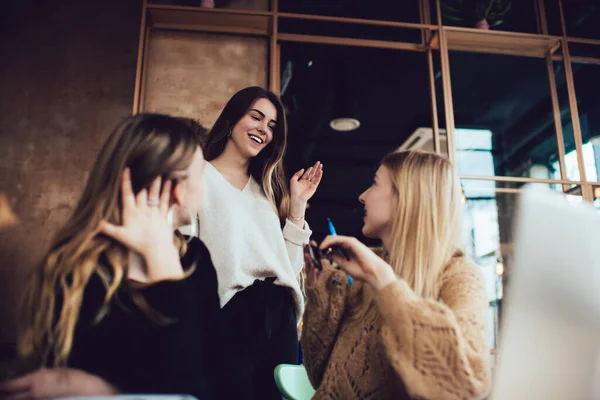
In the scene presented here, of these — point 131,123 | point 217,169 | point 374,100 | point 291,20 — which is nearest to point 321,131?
point 374,100

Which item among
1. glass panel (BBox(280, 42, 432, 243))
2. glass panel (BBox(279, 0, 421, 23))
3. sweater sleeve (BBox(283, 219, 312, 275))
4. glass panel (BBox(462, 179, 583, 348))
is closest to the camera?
sweater sleeve (BBox(283, 219, 312, 275))

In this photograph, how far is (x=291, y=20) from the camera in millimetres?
3264

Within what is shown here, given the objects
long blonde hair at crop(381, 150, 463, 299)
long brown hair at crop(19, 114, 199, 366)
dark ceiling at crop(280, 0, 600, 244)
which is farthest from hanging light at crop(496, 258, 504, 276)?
long brown hair at crop(19, 114, 199, 366)

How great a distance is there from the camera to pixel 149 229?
3.21 feet

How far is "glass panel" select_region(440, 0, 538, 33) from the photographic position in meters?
3.50

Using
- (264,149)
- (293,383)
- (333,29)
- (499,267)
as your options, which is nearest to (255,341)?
(293,383)

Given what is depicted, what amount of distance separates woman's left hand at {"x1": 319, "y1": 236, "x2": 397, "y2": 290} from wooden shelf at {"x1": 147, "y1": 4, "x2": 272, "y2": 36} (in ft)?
7.58

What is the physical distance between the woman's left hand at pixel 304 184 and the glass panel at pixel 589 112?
2.18m

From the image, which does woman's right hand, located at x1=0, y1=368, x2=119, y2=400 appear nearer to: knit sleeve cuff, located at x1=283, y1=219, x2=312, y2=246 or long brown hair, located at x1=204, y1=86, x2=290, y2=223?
knit sleeve cuff, located at x1=283, y1=219, x2=312, y2=246

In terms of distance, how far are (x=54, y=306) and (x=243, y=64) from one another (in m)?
2.42

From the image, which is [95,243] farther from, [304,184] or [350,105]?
[350,105]

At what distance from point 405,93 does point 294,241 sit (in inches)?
132

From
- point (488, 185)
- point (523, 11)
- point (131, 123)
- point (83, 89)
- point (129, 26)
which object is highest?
point (523, 11)

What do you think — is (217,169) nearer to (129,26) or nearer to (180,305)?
(180,305)
